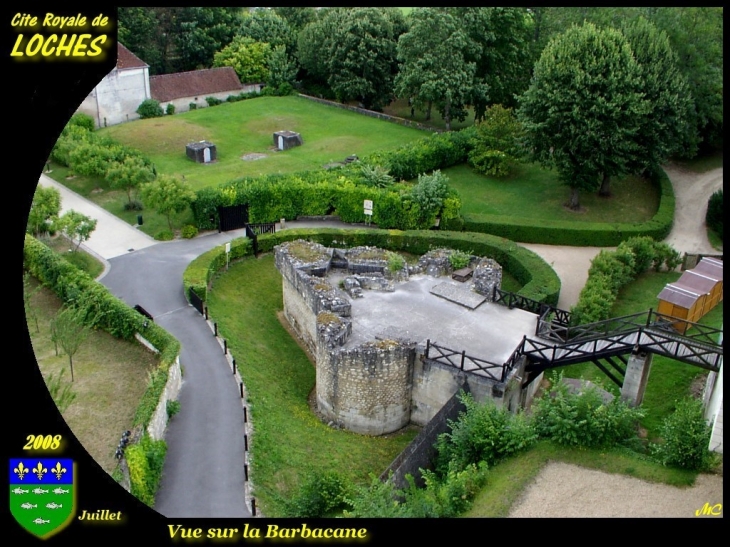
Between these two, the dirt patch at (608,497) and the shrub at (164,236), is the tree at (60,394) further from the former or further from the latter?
the dirt patch at (608,497)

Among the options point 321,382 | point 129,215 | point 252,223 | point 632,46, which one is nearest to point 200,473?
point 321,382

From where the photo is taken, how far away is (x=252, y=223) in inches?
1570

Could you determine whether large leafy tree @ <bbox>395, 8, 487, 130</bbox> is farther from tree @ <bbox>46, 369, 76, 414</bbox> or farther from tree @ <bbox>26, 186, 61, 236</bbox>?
tree @ <bbox>46, 369, 76, 414</bbox>

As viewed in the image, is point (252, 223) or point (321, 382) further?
point (252, 223)

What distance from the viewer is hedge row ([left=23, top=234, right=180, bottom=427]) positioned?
82.9 ft

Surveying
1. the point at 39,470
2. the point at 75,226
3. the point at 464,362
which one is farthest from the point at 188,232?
the point at 39,470

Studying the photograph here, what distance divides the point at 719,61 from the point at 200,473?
40.1 meters

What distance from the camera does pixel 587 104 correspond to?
38.4 m

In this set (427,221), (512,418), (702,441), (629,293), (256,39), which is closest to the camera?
(702,441)

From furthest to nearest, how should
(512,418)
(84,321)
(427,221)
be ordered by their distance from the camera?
(427,221)
(84,321)
(512,418)

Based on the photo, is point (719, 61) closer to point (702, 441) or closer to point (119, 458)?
point (702, 441)

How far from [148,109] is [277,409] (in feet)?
141

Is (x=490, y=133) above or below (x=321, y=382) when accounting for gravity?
above

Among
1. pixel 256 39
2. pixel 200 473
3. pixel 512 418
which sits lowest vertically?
pixel 200 473
